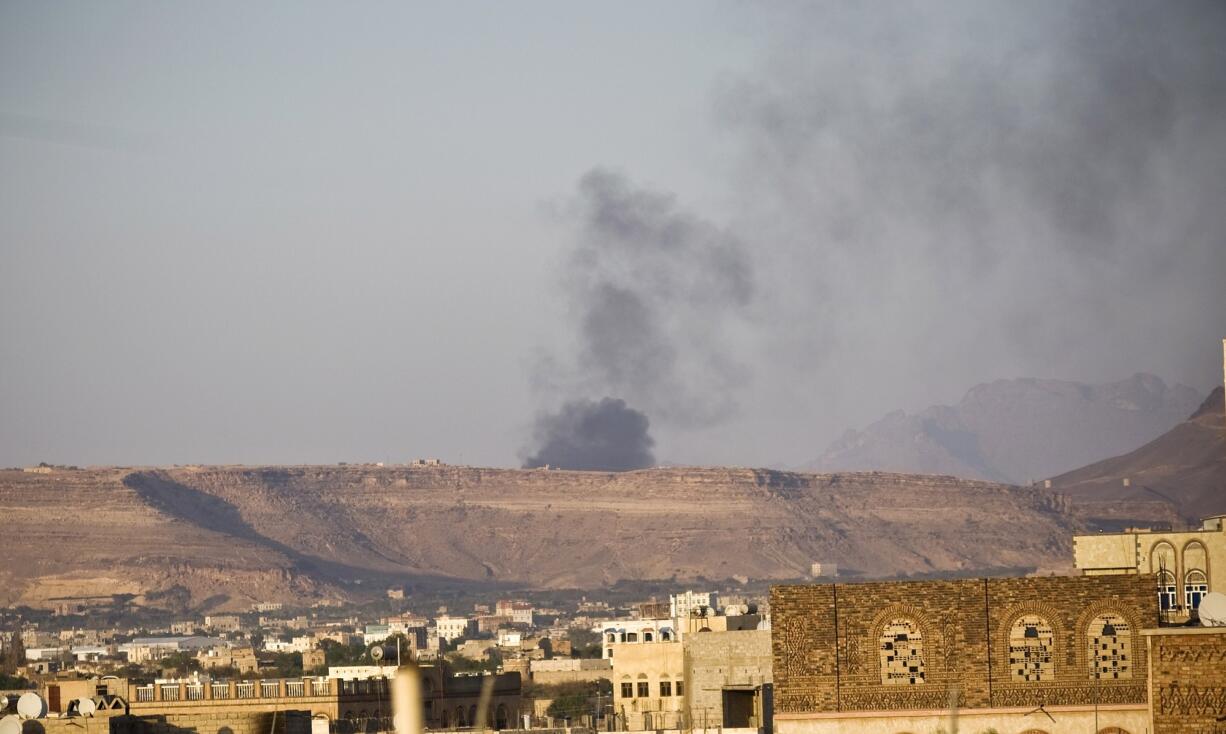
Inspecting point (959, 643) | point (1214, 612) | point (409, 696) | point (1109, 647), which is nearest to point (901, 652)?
point (959, 643)

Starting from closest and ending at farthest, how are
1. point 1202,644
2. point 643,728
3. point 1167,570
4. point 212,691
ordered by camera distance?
point 1202,644 < point 1167,570 < point 643,728 < point 212,691

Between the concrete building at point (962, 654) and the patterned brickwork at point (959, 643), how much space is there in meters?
0.02

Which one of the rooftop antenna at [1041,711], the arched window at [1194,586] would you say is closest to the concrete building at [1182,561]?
the arched window at [1194,586]

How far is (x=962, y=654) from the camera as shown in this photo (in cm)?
5028

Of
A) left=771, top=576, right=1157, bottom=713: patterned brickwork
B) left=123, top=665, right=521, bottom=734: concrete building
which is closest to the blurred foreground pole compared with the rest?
left=771, top=576, right=1157, bottom=713: patterned brickwork

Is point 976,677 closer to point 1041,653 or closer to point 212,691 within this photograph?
point 1041,653

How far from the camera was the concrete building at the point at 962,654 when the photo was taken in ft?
163

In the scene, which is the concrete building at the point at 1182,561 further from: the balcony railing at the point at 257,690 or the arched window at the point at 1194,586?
the balcony railing at the point at 257,690

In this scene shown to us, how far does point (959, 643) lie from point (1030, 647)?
1.17 metres

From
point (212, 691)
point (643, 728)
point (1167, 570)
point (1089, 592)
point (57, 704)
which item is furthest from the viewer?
point (212, 691)

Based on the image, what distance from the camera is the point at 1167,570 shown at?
58844mm

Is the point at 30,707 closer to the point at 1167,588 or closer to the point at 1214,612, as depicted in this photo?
the point at 1214,612

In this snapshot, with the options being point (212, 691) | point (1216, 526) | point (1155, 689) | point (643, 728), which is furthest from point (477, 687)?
point (1155, 689)

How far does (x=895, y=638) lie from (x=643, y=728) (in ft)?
65.7
